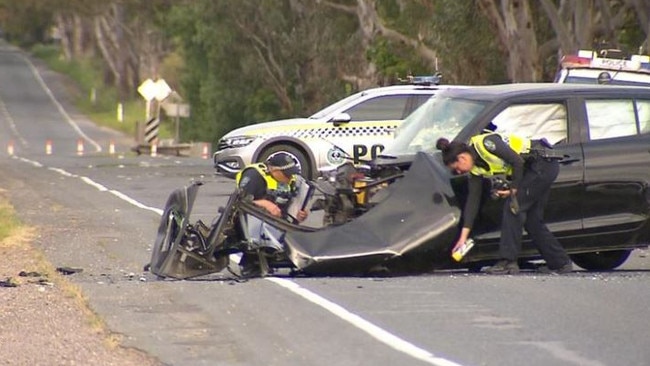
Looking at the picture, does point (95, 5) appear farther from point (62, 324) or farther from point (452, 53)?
point (62, 324)

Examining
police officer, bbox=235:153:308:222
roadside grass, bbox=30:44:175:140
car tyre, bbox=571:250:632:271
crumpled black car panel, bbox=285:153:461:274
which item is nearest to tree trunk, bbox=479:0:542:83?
car tyre, bbox=571:250:632:271

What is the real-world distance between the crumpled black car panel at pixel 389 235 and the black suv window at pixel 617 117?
66.9 inches

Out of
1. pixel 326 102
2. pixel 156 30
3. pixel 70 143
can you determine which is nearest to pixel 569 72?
pixel 326 102

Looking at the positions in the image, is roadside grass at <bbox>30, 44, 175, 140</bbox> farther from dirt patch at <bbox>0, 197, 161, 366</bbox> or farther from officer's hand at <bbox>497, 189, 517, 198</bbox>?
officer's hand at <bbox>497, 189, 517, 198</bbox>

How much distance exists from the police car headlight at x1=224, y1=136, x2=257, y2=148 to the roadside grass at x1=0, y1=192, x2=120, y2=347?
446 centimetres

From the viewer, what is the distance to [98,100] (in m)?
88.5

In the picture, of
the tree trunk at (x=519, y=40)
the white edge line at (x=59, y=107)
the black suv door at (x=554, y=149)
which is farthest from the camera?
the white edge line at (x=59, y=107)

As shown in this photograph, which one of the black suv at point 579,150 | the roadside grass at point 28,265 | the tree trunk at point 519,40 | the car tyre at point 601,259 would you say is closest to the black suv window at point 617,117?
the black suv at point 579,150

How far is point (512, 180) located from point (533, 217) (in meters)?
0.37

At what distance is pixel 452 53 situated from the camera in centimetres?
4016

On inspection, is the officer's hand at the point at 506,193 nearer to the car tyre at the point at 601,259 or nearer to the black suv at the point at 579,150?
the black suv at the point at 579,150

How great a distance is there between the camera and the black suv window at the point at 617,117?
44.5 ft

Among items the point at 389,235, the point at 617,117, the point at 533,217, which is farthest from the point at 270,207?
the point at 617,117

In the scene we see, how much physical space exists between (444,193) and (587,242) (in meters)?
1.51
